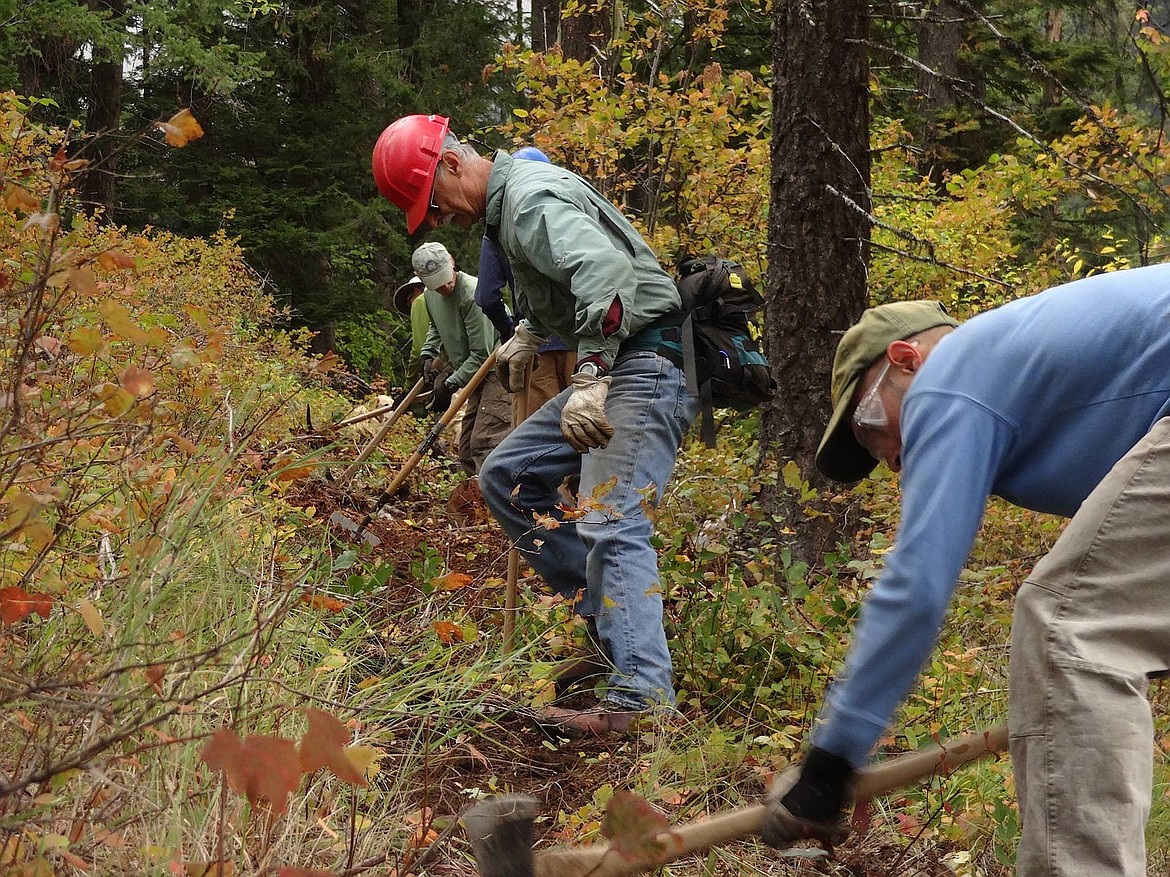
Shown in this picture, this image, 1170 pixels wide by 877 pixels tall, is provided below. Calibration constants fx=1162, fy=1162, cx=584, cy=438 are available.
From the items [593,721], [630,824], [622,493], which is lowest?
[593,721]

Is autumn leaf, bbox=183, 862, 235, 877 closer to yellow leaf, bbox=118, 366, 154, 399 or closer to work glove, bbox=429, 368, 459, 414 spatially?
yellow leaf, bbox=118, 366, 154, 399

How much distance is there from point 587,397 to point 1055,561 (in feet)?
6.86

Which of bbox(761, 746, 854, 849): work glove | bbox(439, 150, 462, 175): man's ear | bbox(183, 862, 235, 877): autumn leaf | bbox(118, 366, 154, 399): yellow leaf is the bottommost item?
bbox(183, 862, 235, 877): autumn leaf

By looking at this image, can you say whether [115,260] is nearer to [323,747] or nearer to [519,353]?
[323,747]

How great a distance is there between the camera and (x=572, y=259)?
12.7 ft

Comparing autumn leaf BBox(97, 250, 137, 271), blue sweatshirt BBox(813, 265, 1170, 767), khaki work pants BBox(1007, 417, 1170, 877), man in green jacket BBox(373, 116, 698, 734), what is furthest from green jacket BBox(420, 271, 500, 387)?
khaki work pants BBox(1007, 417, 1170, 877)

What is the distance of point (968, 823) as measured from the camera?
3.15 m

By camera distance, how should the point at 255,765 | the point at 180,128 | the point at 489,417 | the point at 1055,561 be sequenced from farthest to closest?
the point at 489,417 < the point at 180,128 < the point at 1055,561 < the point at 255,765

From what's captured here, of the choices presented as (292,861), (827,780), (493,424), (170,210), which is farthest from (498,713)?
(170,210)

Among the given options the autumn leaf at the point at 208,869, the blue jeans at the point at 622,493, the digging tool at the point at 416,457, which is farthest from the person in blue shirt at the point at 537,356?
the autumn leaf at the point at 208,869

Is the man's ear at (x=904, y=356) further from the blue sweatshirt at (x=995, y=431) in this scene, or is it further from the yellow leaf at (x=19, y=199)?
the yellow leaf at (x=19, y=199)

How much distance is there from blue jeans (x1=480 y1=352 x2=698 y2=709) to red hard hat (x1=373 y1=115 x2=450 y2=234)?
3.01ft

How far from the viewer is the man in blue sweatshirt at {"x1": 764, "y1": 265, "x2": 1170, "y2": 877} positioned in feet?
6.39

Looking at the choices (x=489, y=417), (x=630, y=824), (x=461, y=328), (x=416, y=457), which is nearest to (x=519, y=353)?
(x=416, y=457)
